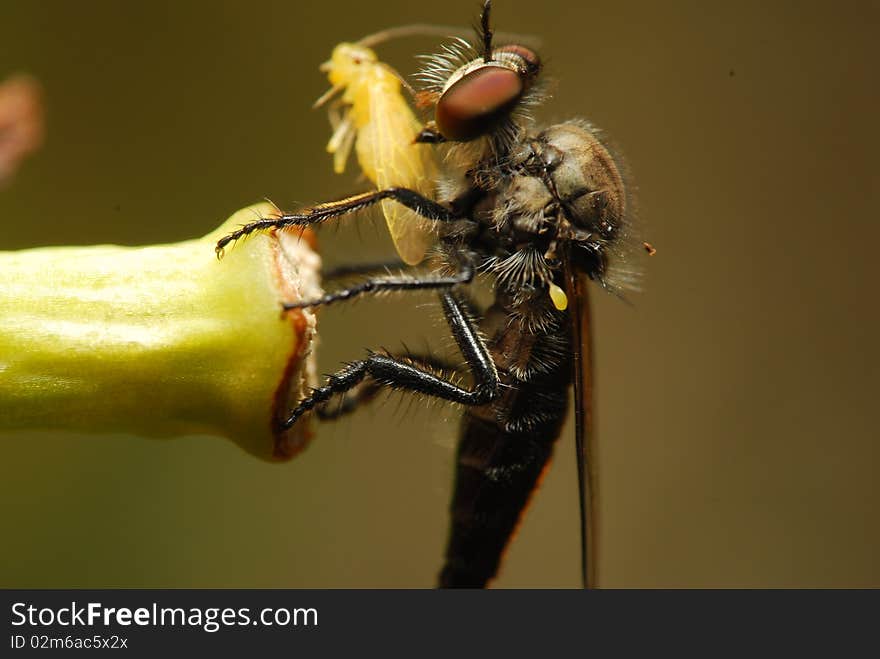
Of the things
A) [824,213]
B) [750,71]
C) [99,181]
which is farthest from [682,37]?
[99,181]

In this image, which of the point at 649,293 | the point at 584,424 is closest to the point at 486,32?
the point at 584,424

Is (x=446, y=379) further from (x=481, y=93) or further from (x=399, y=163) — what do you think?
(x=481, y=93)

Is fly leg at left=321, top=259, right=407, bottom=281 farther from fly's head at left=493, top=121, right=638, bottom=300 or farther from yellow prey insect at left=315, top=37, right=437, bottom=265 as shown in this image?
fly's head at left=493, top=121, right=638, bottom=300

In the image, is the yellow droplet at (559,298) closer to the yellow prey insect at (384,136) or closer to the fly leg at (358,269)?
the yellow prey insect at (384,136)

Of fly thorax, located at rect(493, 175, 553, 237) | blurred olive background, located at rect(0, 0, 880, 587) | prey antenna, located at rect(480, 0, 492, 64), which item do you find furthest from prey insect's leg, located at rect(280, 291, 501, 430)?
blurred olive background, located at rect(0, 0, 880, 587)

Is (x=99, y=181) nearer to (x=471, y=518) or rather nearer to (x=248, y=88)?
(x=248, y=88)
